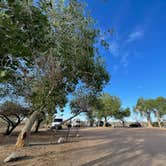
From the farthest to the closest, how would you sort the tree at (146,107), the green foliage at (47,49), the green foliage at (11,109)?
1. the tree at (146,107)
2. the green foliage at (11,109)
3. the green foliage at (47,49)

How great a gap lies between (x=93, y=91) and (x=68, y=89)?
1.83 meters

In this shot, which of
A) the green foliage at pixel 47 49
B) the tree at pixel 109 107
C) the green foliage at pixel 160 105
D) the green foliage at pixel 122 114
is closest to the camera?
the green foliage at pixel 47 49

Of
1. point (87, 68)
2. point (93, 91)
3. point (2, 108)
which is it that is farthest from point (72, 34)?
point (2, 108)

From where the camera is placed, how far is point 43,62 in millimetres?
8227

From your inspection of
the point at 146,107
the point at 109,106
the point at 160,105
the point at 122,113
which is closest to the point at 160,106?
the point at 160,105

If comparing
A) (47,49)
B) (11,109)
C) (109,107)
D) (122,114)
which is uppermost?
(109,107)

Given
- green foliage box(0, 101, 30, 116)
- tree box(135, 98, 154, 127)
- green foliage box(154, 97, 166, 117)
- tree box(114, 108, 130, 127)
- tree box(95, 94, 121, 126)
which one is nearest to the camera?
green foliage box(0, 101, 30, 116)

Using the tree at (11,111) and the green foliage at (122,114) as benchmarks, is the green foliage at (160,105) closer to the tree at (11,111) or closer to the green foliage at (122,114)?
the green foliage at (122,114)

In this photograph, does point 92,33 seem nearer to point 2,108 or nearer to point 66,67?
point 66,67

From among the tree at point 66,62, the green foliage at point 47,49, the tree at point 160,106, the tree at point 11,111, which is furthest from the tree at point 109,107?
the tree at point 66,62

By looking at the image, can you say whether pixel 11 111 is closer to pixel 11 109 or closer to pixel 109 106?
pixel 11 109

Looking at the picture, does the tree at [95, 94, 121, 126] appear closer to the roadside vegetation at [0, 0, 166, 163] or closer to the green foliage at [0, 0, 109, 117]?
the roadside vegetation at [0, 0, 166, 163]

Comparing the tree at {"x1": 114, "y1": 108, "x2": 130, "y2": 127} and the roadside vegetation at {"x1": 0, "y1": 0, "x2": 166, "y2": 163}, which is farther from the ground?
the tree at {"x1": 114, "y1": 108, "x2": 130, "y2": 127}

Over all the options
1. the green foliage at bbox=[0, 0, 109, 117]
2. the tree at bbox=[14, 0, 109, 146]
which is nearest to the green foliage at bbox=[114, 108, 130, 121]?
the green foliage at bbox=[0, 0, 109, 117]
